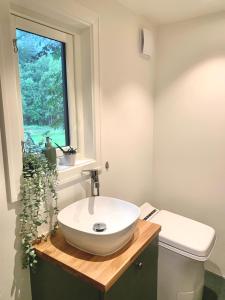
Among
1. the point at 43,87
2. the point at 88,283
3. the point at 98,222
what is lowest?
the point at 88,283

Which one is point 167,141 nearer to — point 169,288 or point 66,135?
point 66,135

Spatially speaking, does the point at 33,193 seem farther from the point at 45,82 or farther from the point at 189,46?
the point at 189,46

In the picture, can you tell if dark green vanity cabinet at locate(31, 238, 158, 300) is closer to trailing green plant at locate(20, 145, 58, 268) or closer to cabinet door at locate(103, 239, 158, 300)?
cabinet door at locate(103, 239, 158, 300)

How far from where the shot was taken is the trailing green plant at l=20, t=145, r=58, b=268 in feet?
3.66

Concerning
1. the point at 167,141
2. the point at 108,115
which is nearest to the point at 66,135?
the point at 108,115

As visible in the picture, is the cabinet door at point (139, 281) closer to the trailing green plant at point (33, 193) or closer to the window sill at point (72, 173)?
the trailing green plant at point (33, 193)

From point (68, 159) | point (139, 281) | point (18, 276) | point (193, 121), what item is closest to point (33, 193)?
point (68, 159)

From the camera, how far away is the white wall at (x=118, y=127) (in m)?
1.12

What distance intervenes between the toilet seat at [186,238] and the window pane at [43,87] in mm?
942

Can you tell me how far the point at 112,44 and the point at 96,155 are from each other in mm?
748

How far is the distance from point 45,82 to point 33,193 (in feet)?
2.18

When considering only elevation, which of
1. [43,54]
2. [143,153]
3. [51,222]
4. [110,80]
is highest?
[43,54]

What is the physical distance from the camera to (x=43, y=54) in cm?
134

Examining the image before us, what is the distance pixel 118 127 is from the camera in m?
1.69
